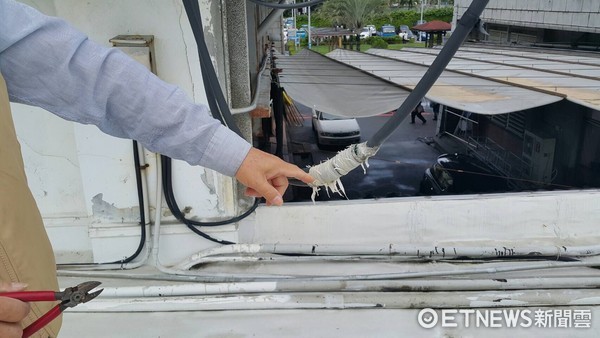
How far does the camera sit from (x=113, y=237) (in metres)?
3.08

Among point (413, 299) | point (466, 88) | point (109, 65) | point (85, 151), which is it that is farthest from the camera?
point (466, 88)

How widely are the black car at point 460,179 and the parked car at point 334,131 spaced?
3725 mm

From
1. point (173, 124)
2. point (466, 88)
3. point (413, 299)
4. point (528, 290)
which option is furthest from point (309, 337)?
point (466, 88)

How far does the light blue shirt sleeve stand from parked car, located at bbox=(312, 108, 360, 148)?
1083cm

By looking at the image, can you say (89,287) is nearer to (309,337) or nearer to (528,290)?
(309,337)

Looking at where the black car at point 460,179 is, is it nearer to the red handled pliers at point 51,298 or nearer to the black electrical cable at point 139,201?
the black electrical cable at point 139,201

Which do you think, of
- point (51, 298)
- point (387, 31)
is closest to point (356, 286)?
point (51, 298)

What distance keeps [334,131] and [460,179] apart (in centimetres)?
498

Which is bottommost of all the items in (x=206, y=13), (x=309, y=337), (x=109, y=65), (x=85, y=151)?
(x=309, y=337)

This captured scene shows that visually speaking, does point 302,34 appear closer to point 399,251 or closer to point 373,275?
point 399,251

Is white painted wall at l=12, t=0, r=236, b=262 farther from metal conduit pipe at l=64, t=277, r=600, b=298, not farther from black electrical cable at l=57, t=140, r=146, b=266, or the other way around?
metal conduit pipe at l=64, t=277, r=600, b=298

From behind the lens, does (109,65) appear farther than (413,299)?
No

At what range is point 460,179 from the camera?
809 cm

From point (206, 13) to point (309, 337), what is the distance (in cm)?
191
